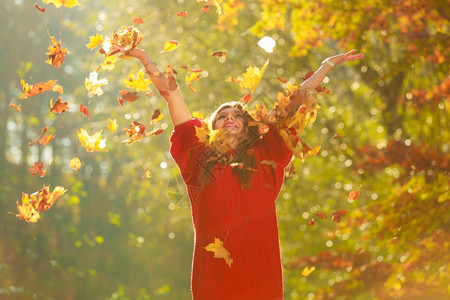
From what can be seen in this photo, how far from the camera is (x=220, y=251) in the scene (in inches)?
119

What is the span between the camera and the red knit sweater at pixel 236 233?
9.99ft

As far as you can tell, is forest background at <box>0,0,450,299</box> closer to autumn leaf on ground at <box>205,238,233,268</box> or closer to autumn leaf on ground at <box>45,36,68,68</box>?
autumn leaf on ground at <box>45,36,68,68</box>

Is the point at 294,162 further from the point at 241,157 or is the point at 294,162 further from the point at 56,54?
the point at 241,157

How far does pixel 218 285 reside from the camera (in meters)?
3.04

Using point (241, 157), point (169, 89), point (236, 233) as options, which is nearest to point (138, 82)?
point (169, 89)

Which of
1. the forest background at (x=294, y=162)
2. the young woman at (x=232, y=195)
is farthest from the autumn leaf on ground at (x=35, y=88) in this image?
the young woman at (x=232, y=195)

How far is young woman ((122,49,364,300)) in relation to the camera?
10.0 ft

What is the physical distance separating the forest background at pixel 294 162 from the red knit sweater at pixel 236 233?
1.62 ft

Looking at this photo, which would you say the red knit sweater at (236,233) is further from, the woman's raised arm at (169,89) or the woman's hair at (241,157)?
the woman's raised arm at (169,89)

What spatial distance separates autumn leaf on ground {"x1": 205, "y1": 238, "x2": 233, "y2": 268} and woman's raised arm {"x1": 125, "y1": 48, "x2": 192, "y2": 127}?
2.26 feet

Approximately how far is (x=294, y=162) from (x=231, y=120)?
6441 mm

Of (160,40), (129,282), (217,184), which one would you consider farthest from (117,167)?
(217,184)

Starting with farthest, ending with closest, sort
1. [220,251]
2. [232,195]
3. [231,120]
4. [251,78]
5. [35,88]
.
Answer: [35,88] → [251,78] → [231,120] → [232,195] → [220,251]

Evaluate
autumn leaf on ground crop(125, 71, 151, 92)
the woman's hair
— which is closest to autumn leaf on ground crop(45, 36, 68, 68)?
autumn leaf on ground crop(125, 71, 151, 92)
